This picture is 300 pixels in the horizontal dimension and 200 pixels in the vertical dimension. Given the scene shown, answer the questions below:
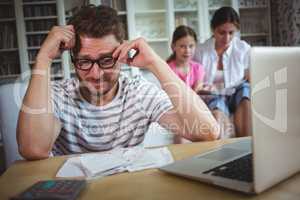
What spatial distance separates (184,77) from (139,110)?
1.30 meters

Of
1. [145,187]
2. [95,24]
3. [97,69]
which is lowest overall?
[145,187]

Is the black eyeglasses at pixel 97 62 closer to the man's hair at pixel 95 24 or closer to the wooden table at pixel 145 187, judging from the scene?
the man's hair at pixel 95 24

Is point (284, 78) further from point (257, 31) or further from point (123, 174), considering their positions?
point (257, 31)

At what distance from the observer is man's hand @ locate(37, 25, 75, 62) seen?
1.02 metres

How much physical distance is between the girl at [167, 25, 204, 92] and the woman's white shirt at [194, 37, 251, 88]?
0.20 ft

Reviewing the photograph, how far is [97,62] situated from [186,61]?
58.2 inches

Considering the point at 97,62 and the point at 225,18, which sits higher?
the point at 225,18

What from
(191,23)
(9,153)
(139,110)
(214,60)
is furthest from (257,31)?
(9,153)

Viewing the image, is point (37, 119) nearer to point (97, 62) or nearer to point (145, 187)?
point (97, 62)

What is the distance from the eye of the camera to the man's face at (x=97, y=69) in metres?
1.03

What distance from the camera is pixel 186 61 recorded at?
7.97 ft

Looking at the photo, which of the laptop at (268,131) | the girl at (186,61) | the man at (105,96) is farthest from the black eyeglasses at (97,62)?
the girl at (186,61)

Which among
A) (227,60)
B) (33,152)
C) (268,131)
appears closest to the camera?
(268,131)

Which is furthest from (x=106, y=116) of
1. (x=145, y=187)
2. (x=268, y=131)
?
(x=268, y=131)
